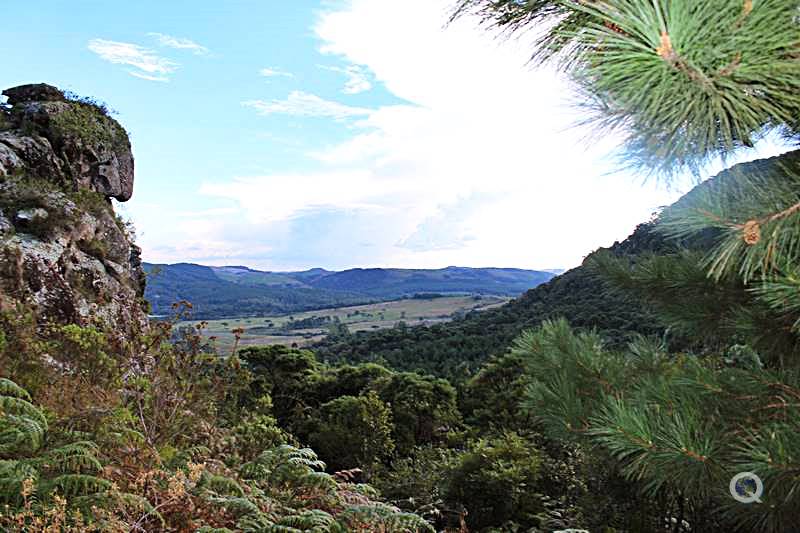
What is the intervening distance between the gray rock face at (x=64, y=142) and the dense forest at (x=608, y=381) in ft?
8.85

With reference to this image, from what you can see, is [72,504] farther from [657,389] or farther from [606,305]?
[606,305]

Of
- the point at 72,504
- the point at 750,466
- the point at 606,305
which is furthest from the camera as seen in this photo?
the point at 606,305

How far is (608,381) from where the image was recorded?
3.78 meters

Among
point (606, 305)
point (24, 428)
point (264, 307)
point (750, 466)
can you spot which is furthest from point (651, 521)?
point (264, 307)

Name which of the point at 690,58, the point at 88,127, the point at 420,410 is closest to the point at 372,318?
the point at 420,410

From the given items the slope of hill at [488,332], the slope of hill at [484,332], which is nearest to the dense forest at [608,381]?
the slope of hill at [488,332]

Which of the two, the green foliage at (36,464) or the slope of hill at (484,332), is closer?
the green foliage at (36,464)

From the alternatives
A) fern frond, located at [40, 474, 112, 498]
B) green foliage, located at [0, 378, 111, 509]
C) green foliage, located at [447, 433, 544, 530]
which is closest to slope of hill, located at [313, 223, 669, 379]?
green foliage, located at [447, 433, 544, 530]

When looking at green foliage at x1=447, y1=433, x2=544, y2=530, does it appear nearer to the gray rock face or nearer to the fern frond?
the fern frond

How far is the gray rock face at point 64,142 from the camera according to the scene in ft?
37.1

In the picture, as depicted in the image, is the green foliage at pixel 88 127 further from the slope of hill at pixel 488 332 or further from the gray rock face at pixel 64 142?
the slope of hill at pixel 488 332

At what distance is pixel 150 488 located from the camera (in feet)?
11.4

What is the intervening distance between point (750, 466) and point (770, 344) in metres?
1.56

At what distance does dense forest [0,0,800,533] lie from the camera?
4.89ft
